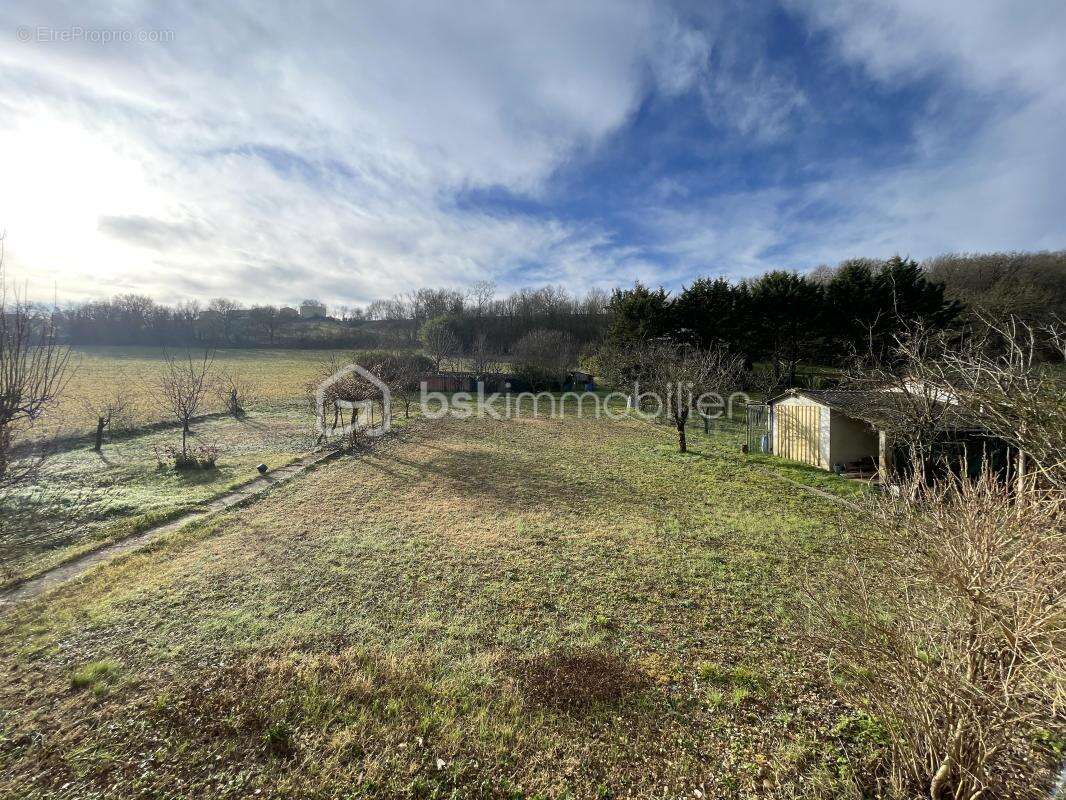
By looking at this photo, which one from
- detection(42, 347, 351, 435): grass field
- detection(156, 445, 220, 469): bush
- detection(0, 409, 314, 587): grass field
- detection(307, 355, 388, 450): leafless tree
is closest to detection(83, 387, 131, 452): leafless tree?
detection(42, 347, 351, 435): grass field

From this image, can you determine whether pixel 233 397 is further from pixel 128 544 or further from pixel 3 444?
pixel 3 444

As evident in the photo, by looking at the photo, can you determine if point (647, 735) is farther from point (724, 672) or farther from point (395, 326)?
point (395, 326)

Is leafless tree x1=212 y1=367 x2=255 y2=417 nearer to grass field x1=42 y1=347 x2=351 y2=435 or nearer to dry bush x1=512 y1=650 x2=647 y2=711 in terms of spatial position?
grass field x1=42 y1=347 x2=351 y2=435

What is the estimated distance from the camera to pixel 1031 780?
2.63 meters

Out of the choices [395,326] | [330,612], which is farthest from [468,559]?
[395,326]

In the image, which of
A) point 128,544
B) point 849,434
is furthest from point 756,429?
point 128,544

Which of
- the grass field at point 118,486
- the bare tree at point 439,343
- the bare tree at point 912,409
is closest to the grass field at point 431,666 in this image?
the grass field at point 118,486

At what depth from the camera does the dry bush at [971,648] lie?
2.24 m

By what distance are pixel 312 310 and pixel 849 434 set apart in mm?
74367

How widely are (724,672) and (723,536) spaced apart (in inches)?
139

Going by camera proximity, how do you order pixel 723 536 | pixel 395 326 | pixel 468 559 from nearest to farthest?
pixel 468 559
pixel 723 536
pixel 395 326

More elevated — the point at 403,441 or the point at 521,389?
the point at 521,389

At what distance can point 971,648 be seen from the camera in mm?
2430

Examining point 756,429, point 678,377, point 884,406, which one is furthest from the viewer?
point 756,429
